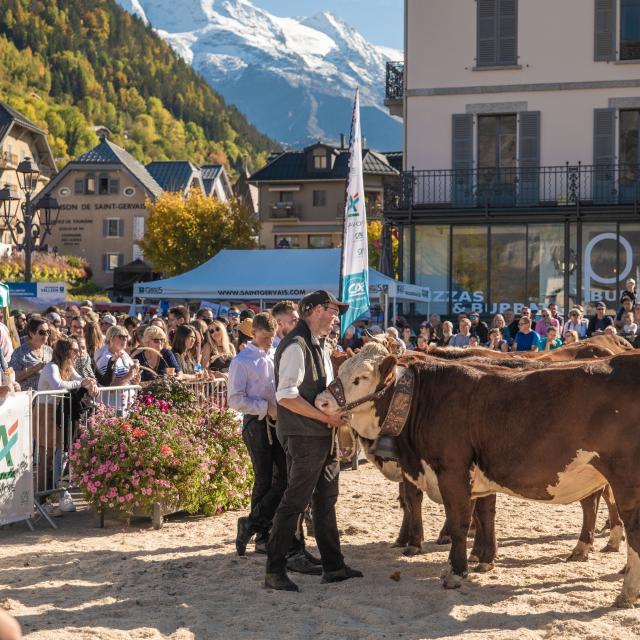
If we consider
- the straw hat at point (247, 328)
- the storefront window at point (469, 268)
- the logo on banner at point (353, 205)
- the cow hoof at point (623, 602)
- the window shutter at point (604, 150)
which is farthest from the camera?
the storefront window at point (469, 268)

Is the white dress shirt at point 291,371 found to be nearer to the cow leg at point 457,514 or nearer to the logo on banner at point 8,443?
the cow leg at point 457,514

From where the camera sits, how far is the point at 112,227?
7644cm

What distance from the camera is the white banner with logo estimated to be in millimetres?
10188

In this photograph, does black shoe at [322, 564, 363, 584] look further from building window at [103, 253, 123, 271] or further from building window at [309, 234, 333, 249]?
building window at [103, 253, 123, 271]

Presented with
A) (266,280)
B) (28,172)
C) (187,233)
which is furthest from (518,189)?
(187,233)

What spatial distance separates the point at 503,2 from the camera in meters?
29.8

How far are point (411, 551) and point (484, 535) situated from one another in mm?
720

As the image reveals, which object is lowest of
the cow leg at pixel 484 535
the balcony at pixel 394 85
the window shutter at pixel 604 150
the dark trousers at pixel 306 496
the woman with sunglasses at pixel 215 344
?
the cow leg at pixel 484 535

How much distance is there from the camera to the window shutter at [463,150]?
2988 centimetres

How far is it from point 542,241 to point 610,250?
5.92 ft

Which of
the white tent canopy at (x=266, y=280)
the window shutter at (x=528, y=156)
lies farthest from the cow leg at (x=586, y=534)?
the window shutter at (x=528, y=156)

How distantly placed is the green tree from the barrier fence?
5156cm

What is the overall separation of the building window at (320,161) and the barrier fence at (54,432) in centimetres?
5924

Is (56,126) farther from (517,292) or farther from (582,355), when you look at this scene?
(582,355)
